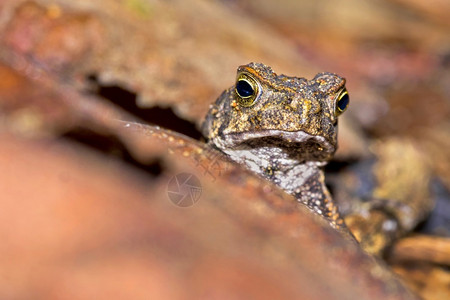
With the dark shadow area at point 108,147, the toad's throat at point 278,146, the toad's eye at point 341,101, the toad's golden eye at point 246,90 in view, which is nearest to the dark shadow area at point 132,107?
the toad's throat at point 278,146

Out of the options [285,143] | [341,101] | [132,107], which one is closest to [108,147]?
[285,143]

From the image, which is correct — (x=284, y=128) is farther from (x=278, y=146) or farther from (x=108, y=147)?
(x=108, y=147)

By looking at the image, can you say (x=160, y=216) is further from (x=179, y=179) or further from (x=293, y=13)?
(x=293, y=13)

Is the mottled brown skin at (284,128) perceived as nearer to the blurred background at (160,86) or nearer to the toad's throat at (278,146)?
the toad's throat at (278,146)

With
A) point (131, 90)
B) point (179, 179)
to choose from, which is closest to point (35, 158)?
point (179, 179)

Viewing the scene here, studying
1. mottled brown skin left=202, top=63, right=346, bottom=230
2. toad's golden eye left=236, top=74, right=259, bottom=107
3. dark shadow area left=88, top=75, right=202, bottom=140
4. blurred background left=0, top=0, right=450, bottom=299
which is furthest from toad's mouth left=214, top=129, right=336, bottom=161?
dark shadow area left=88, top=75, right=202, bottom=140

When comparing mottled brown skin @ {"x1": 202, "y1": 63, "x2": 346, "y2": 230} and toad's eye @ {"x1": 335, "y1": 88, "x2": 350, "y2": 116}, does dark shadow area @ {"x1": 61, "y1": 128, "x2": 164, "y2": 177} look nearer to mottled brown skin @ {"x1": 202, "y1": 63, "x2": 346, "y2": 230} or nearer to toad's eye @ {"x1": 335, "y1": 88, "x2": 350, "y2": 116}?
mottled brown skin @ {"x1": 202, "y1": 63, "x2": 346, "y2": 230}
